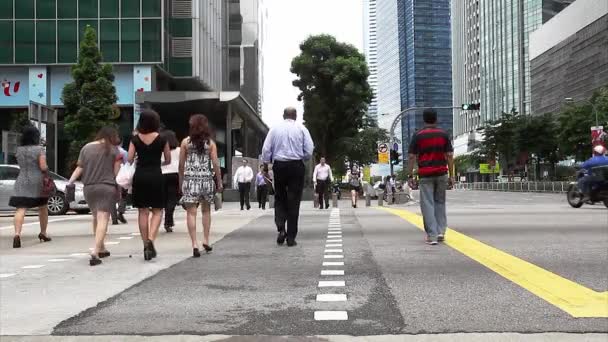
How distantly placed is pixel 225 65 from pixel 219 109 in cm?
1712

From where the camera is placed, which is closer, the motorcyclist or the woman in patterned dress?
the woman in patterned dress

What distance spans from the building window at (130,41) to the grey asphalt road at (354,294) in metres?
31.5

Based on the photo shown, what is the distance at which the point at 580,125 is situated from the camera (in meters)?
50.9

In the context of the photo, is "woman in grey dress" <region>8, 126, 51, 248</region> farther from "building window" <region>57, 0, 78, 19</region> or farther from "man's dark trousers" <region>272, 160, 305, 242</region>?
"building window" <region>57, 0, 78, 19</region>

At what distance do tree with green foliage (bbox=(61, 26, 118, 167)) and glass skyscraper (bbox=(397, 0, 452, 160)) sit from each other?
52.3 m

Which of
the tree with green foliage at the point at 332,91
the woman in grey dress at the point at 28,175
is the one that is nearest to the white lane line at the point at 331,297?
the woman in grey dress at the point at 28,175

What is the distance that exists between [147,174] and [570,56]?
97062 mm

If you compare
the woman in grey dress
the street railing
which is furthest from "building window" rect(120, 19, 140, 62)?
the street railing

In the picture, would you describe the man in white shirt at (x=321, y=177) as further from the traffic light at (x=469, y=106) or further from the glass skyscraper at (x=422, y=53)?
the glass skyscraper at (x=422, y=53)

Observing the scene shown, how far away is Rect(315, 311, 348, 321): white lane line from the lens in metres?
4.44

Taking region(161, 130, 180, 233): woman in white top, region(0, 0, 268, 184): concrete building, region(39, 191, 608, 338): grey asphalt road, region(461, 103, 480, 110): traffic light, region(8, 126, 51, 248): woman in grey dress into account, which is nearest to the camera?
region(39, 191, 608, 338): grey asphalt road

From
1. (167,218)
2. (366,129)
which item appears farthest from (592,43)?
(167,218)

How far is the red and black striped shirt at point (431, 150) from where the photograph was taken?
9.07m

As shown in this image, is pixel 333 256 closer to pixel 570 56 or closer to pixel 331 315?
pixel 331 315
